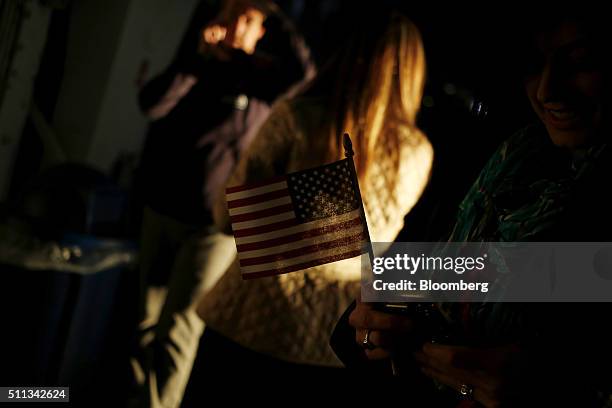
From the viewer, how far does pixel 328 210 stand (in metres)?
1.19

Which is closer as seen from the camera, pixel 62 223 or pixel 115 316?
pixel 62 223

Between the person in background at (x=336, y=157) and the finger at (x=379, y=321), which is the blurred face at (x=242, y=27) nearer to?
the person in background at (x=336, y=157)

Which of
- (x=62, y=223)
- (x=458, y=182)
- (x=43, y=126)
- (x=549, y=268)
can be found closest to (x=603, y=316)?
(x=549, y=268)

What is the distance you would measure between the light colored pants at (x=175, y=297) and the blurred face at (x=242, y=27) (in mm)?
893

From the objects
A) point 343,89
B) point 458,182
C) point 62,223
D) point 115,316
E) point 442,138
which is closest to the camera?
point 458,182

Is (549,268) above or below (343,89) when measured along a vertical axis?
below

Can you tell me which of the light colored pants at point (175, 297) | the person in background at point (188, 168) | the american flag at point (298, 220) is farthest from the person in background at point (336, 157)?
the person in background at point (188, 168)

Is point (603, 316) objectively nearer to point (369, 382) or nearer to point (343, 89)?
point (369, 382)

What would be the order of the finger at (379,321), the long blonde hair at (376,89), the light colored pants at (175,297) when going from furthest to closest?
the light colored pants at (175,297) < the long blonde hair at (376,89) < the finger at (379,321)

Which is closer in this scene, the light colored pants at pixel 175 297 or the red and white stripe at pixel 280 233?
the red and white stripe at pixel 280 233

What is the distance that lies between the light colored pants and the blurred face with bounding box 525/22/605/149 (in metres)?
1.75

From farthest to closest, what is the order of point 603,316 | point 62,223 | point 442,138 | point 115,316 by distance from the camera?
point 115,316 < point 62,223 < point 442,138 < point 603,316

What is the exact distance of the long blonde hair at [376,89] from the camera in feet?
5.67

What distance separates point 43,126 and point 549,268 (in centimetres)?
312
